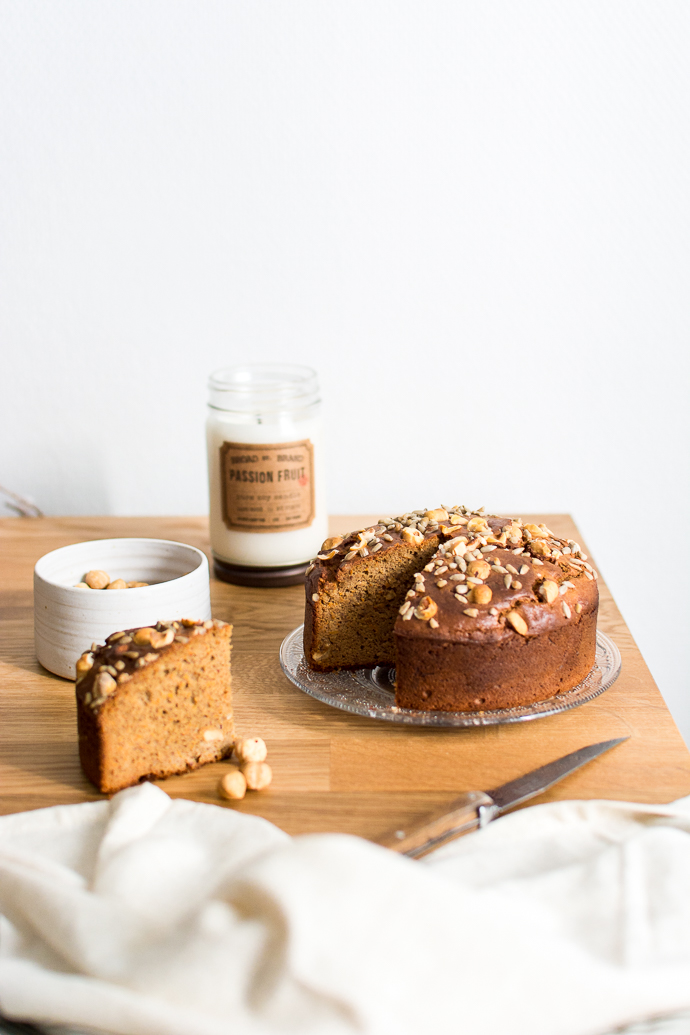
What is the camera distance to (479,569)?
1143 millimetres

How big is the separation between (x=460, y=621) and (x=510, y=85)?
1354 mm

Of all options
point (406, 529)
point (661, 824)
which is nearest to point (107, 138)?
point (406, 529)

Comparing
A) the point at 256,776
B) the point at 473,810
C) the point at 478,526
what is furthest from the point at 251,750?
the point at 478,526

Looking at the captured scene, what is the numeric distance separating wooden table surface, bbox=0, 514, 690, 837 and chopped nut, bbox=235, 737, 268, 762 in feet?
0.09

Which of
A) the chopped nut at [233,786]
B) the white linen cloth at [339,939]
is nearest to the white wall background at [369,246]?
the chopped nut at [233,786]

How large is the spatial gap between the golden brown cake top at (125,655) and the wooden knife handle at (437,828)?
31 cm

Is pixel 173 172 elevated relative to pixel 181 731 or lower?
elevated

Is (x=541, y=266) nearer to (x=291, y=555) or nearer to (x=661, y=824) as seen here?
(x=291, y=555)

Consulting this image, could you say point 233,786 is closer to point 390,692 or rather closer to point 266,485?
point 390,692

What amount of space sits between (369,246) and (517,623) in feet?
3.90

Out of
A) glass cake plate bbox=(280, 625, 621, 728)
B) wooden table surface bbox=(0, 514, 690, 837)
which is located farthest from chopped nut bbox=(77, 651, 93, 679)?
glass cake plate bbox=(280, 625, 621, 728)

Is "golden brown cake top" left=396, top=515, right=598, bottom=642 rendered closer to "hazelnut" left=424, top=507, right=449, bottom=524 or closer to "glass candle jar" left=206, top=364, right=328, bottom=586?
"hazelnut" left=424, top=507, right=449, bottom=524

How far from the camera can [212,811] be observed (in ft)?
2.91

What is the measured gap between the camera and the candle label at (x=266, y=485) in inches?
59.3
